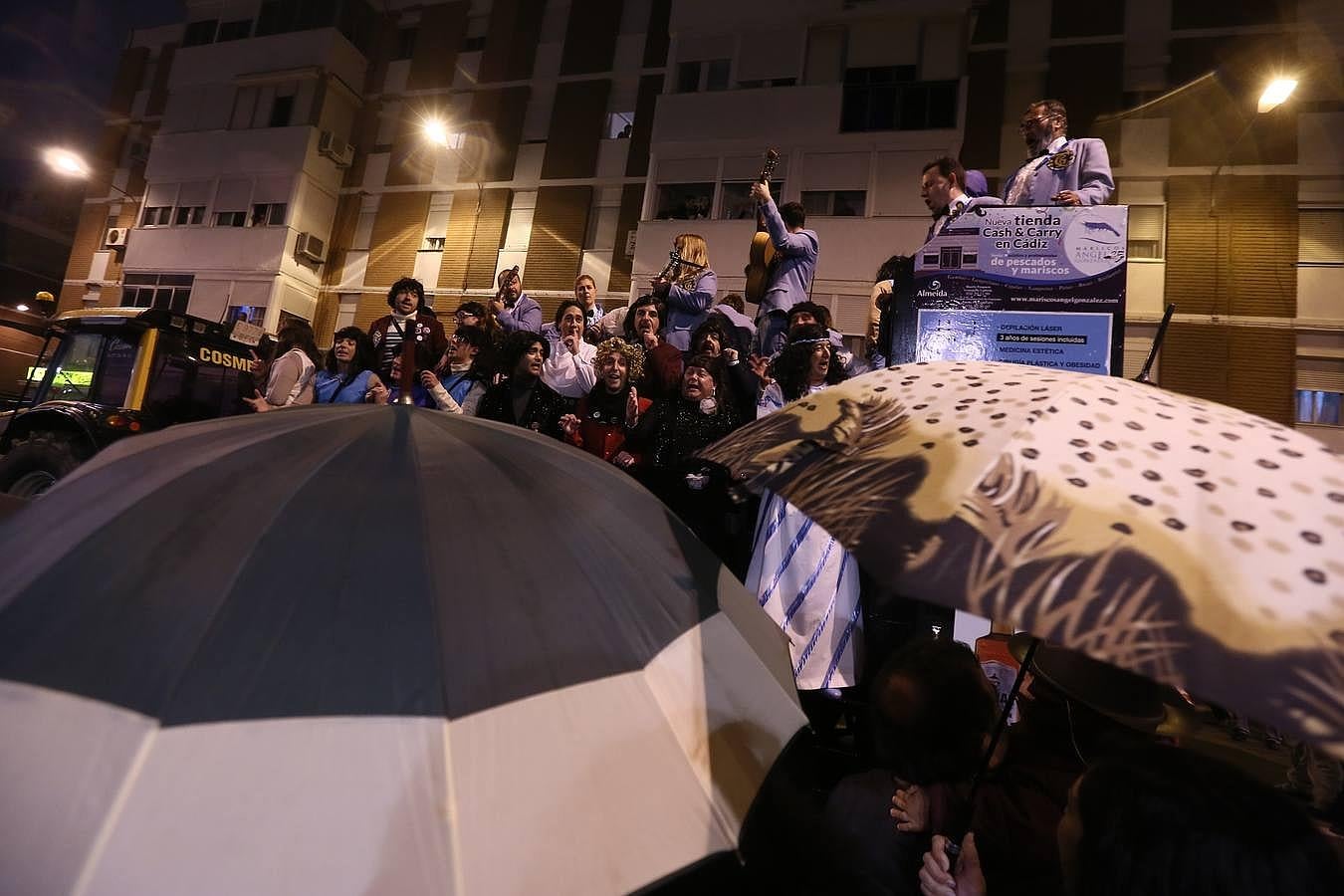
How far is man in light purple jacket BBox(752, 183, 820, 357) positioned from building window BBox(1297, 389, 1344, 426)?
42.5 feet

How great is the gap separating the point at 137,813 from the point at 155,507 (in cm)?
55

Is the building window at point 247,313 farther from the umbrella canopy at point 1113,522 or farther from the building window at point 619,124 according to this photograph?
the umbrella canopy at point 1113,522

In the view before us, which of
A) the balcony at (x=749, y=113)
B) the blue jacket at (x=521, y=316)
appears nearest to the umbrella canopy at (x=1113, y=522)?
the blue jacket at (x=521, y=316)

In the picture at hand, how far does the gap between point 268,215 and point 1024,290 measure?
21317 mm

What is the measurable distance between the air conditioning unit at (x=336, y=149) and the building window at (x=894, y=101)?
14.6 metres

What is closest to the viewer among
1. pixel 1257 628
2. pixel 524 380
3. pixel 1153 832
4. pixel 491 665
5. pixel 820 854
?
pixel 1257 628

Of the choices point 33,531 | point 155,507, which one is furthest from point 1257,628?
point 33,531

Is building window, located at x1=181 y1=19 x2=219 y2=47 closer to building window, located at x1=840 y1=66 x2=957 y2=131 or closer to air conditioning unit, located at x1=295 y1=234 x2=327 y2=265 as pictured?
air conditioning unit, located at x1=295 y1=234 x2=327 y2=265

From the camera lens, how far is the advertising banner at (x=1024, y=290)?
10.8 feet

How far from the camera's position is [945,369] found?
5.09ft

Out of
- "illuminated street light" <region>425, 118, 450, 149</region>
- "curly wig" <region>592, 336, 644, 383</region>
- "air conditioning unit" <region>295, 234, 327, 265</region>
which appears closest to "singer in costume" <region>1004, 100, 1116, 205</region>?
"curly wig" <region>592, 336, 644, 383</region>

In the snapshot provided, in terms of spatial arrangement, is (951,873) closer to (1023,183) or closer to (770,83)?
(1023,183)

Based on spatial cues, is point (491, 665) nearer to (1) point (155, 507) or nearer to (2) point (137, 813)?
(2) point (137, 813)

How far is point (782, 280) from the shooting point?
19.8 feet
